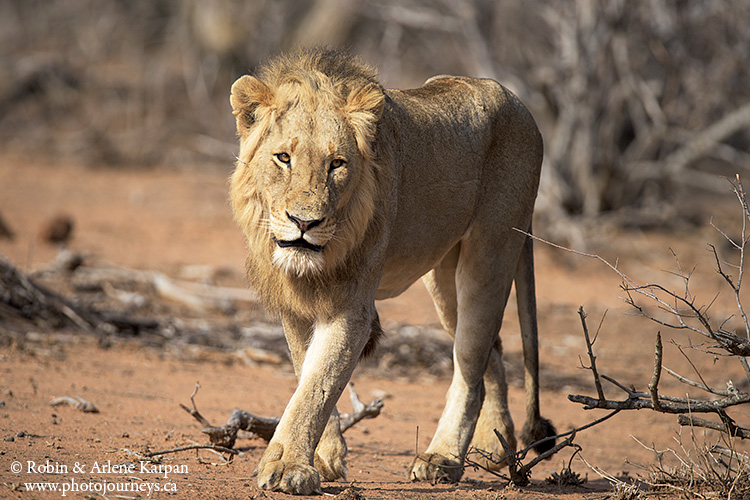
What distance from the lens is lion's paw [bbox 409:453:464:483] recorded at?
156 inches

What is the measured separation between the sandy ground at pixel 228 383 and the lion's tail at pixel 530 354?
0.83ft

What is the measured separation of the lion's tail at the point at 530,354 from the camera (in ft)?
14.3

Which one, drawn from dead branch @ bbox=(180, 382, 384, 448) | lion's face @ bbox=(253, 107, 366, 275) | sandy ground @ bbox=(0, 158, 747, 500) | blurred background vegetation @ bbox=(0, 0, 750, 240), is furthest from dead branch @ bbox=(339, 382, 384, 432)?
blurred background vegetation @ bbox=(0, 0, 750, 240)

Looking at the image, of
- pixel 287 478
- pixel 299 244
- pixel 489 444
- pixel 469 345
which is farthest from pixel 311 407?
pixel 489 444

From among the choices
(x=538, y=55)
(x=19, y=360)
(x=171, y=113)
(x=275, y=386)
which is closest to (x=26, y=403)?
(x=19, y=360)

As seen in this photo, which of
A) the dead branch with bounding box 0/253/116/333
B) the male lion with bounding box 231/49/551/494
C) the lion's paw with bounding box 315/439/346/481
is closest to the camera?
the male lion with bounding box 231/49/551/494

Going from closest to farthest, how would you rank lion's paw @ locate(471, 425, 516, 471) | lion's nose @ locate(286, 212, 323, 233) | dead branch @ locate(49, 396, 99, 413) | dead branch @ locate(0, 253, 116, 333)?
lion's nose @ locate(286, 212, 323, 233), lion's paw @ locate(471, 425, 516, 471), dead branch @ locate(49, 396, 99, 413), dead branch @ locate(0, 253, 116, 333)

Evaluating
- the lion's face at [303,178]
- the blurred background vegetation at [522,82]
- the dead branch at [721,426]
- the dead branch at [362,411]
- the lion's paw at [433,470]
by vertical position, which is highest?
the blurred background vegetation at [522,82]

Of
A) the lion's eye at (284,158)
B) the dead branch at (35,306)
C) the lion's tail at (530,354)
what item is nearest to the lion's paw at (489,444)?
the lion's tail at (530,354)

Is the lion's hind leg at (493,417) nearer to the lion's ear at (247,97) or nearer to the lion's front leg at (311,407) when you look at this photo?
the lion's front leg at (311,407)

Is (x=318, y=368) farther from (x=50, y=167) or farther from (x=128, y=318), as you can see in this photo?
(x=50, y=167)

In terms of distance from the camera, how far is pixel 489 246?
4254 mm

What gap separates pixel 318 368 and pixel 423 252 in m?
0.91

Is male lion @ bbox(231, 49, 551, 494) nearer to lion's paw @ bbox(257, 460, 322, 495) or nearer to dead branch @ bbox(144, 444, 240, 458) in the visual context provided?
lion's paw @ bbox(257, 460, 322, 495)
